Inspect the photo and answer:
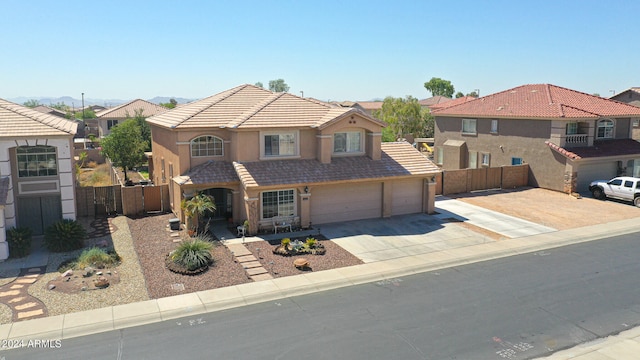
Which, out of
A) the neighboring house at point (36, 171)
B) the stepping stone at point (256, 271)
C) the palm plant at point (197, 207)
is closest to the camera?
the stepping stone at point (256, 271)

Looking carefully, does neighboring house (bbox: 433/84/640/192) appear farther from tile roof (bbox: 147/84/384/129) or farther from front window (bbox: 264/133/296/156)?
front window (bbox: 264/133/296/156)

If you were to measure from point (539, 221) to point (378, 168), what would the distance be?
863 cm

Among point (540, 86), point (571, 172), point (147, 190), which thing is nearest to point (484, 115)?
point (540, 86)

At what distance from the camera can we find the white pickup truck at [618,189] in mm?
29188

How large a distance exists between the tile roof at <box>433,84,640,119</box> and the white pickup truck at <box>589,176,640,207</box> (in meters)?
4.50

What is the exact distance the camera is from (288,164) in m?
24.2

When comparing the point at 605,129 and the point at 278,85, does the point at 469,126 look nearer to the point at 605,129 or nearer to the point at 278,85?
the point at 605,129

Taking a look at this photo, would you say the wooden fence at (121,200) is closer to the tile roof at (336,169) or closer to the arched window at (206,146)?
the arched window at (206,146)

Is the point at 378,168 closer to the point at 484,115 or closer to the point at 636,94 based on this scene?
the point at 484,115

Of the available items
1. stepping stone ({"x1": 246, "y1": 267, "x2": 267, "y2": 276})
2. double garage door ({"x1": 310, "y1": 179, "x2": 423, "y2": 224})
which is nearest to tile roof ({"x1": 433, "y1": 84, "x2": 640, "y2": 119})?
double garage door ({"x1": 310, "y1": 179, "x2": 423, "y2": 224})

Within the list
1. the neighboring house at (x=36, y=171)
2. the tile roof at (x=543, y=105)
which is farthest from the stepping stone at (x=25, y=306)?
the tile roof at (x=543, y=105)

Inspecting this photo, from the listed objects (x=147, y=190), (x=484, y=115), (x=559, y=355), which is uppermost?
(x=484, y=115)

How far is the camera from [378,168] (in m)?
25.5

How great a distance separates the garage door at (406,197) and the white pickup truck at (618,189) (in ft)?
41.0
